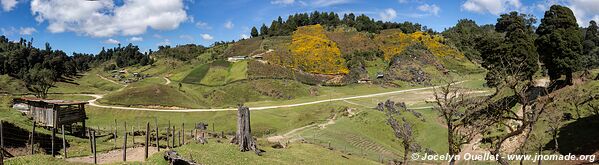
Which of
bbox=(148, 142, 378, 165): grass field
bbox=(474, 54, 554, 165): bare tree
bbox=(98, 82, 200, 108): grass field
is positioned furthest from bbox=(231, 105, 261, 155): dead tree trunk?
bbox=(98, 82, 200, 108): grass field

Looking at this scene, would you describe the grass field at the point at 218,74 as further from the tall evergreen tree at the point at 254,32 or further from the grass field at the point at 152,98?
the tall evergreen tree at the point at 254,32

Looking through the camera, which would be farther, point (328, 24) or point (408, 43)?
point (328, 24)

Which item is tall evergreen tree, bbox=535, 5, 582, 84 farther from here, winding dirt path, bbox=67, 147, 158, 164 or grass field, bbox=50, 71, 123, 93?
grass field, bbox=50, 71, 123, 93

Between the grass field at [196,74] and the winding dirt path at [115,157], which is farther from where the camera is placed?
the grass field at [196,74]

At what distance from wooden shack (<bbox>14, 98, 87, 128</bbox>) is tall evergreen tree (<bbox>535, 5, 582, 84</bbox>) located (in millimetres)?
52263

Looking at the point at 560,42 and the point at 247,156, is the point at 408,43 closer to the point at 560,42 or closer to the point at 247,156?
the point at 560,42

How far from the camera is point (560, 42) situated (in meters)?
46.6

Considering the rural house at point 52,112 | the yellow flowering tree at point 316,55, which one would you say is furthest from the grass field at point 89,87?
the rural house at point 52,112

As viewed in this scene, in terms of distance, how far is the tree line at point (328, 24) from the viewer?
159875 mm

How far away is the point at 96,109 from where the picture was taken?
70.8 metres

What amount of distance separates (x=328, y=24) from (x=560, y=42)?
414 ft

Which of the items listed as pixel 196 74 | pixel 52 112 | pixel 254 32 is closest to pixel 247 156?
pixel 52 112

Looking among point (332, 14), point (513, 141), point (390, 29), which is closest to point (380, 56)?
point (390, 29)

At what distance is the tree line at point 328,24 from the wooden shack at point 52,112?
376 feet
